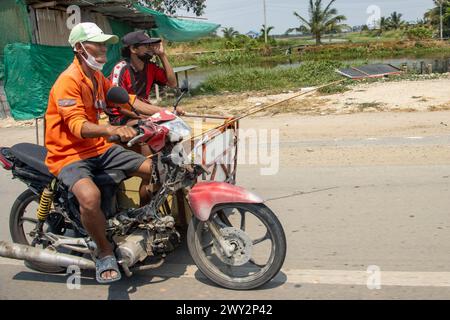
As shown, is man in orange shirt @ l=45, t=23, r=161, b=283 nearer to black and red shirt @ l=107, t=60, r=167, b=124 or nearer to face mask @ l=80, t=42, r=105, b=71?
face mask @ l=80, t=42, r=105, b=71

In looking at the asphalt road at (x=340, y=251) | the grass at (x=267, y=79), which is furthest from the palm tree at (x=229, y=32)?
the asphalt road at (x=340, y=251)

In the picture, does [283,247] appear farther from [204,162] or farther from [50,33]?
[50,33]

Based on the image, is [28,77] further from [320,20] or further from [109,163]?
[320,20]

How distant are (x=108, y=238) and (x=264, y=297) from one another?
112cm

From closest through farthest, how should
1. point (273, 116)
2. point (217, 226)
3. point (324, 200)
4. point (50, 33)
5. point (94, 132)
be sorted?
1. point (94, 132)
2. point (217, 226)
3. point (324, 200)
4. point (273, 116)
5. point (50, 33)

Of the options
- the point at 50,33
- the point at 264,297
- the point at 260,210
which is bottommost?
Result: the point at 264,297

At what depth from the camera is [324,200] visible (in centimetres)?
532

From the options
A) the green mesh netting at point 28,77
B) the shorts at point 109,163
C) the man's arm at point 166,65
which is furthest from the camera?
the green mesh netting at point 28,77

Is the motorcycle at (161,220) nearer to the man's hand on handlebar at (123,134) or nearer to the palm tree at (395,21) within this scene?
the man's hand on handlebar at (123,134)

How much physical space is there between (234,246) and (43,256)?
1345 mm

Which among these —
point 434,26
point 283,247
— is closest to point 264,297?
point 283,247

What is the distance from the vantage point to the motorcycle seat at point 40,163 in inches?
139

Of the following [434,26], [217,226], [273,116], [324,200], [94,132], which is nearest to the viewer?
[94,132]

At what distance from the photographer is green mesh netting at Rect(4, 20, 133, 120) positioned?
1196 cm
